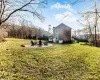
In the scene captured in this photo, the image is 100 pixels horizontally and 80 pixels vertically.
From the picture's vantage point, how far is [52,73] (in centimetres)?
605

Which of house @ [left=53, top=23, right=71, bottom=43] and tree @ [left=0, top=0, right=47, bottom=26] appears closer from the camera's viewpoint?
tree @ [left=0, top=0, right=47, bottom=26]

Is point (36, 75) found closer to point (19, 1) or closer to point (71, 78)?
point (71, 78)

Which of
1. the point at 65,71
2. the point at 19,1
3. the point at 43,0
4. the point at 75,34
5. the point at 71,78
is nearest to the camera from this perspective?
the point at 71,78

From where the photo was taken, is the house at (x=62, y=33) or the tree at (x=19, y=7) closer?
the tree at (x=19, y=7)

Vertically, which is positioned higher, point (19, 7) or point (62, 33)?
point (19, 7)

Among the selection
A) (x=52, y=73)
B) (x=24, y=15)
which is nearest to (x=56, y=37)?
Answer: (x=24, y=15)

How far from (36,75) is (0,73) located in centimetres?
135

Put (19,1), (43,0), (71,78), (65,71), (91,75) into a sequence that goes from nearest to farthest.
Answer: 1. (71,78)
2. (91,75)
3. (65,71)
4. (43,0)
5. (19,1)

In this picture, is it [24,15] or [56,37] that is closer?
[24,15]

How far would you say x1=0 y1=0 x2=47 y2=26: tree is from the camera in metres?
7.14

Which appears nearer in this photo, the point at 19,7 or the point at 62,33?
the point at 19,7

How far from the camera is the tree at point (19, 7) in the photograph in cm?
714

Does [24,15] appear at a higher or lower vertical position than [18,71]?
higher

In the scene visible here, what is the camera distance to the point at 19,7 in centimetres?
742
